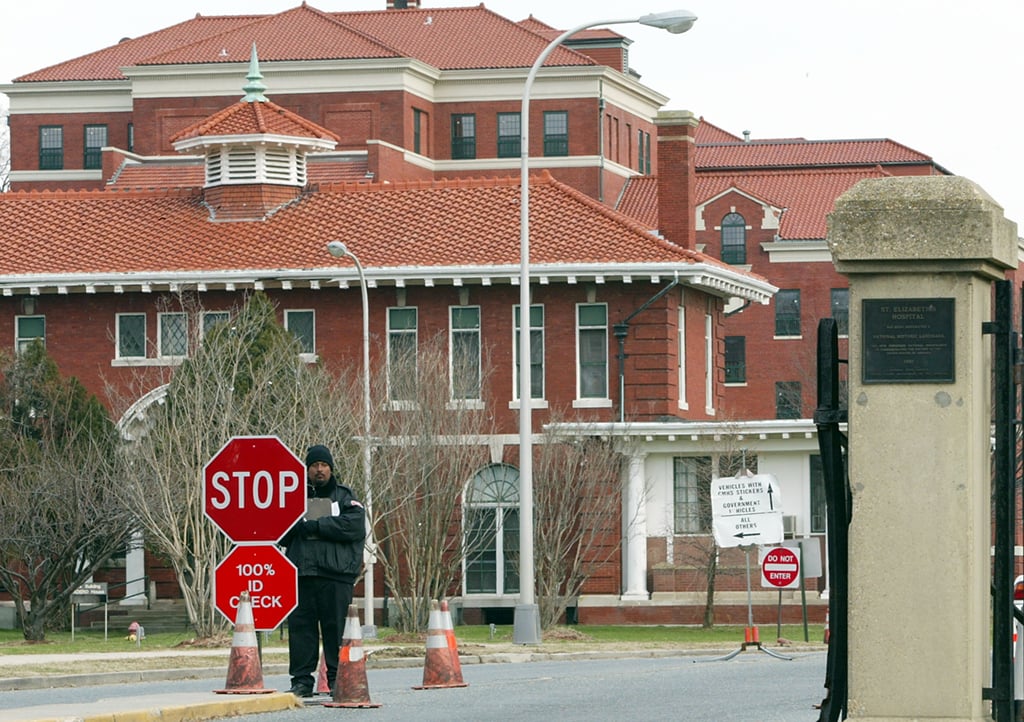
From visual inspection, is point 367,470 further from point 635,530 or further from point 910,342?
point 910,342

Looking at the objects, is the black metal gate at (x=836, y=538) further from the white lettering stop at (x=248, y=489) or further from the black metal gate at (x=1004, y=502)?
the white lettering stop at (x=248, y=489)

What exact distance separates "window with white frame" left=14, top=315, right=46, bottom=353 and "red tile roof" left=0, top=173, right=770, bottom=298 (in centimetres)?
110

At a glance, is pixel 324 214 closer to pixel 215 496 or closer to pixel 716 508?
pixel 716 508

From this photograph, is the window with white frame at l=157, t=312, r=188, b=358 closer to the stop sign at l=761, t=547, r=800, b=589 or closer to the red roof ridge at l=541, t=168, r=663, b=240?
the red roof ridge at l=541, t=168, r=663, b=240

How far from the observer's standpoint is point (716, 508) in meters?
33.6

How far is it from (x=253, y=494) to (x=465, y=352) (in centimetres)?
2670

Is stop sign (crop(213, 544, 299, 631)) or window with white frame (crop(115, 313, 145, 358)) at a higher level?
window with white frame (crop(115, 313, 145, 358))

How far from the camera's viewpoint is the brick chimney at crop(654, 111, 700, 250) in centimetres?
5025

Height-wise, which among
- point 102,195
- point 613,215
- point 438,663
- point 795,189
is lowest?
point 438,663

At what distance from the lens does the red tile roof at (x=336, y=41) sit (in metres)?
83.7

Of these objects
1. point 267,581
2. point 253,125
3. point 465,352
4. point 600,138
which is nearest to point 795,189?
point 600,138

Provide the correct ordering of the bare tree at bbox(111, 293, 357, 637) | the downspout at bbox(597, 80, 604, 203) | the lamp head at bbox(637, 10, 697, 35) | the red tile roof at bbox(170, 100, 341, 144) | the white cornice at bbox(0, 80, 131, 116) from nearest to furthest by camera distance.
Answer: the lamp head at bbox(637, 10, 697, 35)
the bare tree at bbox(111, 293, 357, 637)
the red tile roof at bbox(170, 100, 341, 144)
the downspout at bbox(597, 80, 604, 203)
the white cornice at bbox(0, 80, 131, 116)

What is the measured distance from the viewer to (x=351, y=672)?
17.1 metres

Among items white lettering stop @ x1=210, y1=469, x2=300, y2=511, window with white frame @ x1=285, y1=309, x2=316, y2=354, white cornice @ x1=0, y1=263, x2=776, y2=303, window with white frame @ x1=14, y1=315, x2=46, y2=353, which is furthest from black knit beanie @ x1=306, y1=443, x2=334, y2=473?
window with white frame @ x1=14, y1=315, x2=46, y2=353
